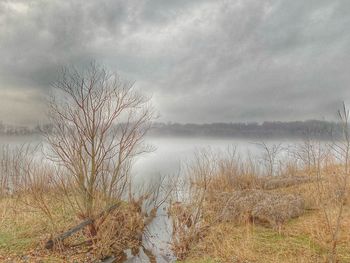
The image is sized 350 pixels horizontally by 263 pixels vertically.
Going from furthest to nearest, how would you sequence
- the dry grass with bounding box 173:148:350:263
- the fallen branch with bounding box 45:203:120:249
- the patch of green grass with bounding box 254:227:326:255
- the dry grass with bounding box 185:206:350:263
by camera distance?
the fallen branch with bounding box 45:203:120:249 < the patch of green grass with bounding box 254:227:326:255 < the dry grass with bounding box 173:148:350:263 < the dry grass with bounding box 185:206:350:263

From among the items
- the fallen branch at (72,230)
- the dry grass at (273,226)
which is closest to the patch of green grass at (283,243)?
the dry grass at (273,226)

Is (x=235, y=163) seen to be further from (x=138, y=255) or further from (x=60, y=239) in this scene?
(x=60, y=239)

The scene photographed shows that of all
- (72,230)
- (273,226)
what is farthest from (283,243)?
(72,230)

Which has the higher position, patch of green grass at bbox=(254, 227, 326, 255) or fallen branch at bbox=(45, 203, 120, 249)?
fallen branch at bbox=(45, 203, 120, 249)

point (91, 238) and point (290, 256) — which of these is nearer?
point (290, 256)

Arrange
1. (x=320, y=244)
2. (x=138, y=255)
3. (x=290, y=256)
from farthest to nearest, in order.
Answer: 1. (x=138, y=255)
2. (x=320, y=244)
3. (x=290, y=256)

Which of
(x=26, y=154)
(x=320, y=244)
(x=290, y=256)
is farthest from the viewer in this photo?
(x=26, y=154)

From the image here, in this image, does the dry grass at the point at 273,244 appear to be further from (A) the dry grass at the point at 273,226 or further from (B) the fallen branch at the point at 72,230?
(B) the fallen branch at the point at 72,230

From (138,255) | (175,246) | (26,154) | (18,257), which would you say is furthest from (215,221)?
(26,154)

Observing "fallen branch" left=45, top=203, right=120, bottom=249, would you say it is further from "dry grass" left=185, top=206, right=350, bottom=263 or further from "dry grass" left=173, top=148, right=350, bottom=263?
"dry grass" left=185, top=206, right=350, bottom=263

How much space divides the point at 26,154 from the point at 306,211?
48.4 feet

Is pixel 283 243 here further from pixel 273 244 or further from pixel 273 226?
pixel 273 226

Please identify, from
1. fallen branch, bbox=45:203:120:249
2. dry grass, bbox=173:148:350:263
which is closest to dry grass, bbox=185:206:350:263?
dry grass, bbox=173:148:350:263

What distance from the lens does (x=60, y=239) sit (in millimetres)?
9703
